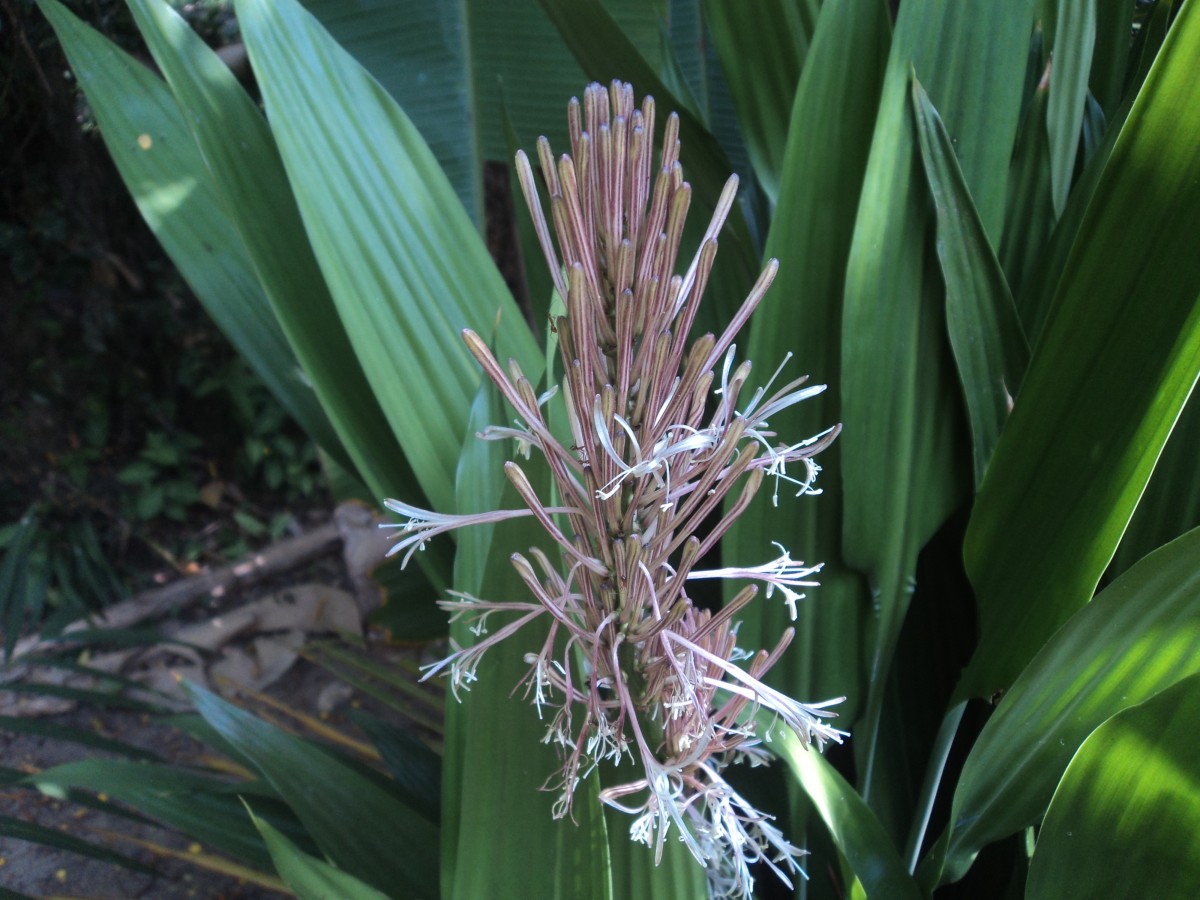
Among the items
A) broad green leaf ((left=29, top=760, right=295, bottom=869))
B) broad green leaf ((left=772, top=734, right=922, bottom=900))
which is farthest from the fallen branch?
broad green leaf ((left=772, top=734, right=922, bottom=900))

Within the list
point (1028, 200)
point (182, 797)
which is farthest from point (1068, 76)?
point (182, 797)

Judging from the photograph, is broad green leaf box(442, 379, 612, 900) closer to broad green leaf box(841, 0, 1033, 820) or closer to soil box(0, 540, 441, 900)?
broad green leaf box(841, 0, 1033, 820)

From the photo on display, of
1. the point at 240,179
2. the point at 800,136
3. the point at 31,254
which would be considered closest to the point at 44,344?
the point at 31,254

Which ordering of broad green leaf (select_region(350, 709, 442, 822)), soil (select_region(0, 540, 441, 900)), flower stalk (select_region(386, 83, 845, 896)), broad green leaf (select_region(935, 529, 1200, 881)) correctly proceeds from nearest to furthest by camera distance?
1. flower stalk (select_region(386, 83, 845, 896))
2. broad green leaf (select_region(935, 529, 1200, 881))
3. broad green leaf (select_region(350, 709, 442, 822))
4. soil (select_region(0, 540, 441, 900))

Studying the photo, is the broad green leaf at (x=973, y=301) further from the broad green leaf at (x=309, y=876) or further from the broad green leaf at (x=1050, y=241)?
the broad green leaf at (x=309, y=876)

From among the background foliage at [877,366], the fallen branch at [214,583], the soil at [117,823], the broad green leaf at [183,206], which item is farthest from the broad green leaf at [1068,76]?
the fallen branch at [214,583]

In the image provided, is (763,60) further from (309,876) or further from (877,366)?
(309,876)
